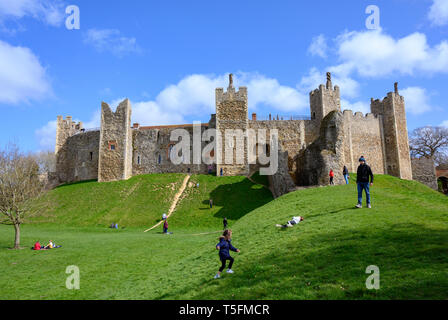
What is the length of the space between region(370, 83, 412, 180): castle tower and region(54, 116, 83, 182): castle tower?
5132 centimetres

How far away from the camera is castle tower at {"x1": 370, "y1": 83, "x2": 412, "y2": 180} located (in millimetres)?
50750

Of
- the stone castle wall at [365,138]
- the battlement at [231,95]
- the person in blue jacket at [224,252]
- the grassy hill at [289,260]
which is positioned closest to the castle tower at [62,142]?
the battlement at [231,95]

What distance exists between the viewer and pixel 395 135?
51000 mm

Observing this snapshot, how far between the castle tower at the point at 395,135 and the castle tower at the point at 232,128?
2455cm

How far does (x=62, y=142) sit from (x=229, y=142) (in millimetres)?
29979

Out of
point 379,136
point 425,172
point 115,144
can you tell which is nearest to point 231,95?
point 115,144

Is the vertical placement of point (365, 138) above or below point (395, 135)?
below

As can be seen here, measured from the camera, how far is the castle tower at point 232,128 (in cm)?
4212

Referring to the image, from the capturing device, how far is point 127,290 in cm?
1139

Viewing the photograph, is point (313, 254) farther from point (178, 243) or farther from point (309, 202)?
point (178, 243)

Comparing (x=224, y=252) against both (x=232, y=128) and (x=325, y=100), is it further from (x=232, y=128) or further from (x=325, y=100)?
(x=325, y=100)

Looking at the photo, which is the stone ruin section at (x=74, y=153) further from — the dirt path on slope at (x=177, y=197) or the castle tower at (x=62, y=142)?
the dirt path on slope at (x=177, y=197)
